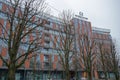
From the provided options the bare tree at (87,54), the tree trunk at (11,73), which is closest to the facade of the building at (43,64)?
the bare tree at (87,54)

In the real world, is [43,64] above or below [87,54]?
below

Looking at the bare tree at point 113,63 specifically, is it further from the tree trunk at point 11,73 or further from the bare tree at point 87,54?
the tree trunk at point 11,73

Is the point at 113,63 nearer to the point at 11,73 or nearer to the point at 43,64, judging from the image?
the point at 43,64

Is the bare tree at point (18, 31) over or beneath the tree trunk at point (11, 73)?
over

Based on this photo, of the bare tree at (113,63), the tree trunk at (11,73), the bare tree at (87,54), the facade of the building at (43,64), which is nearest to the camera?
the tree trunk at (11,73)

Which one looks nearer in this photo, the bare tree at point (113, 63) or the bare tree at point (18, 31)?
the bare tree at point (18, 31)

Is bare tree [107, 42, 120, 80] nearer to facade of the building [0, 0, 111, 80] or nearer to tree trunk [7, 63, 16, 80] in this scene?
facade of the building [0, 0, 111, 80]

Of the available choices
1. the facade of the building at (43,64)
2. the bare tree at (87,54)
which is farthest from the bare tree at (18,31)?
the facade of the building at (43,64)

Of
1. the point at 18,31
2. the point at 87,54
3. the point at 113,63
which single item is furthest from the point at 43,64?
the point at 18,31

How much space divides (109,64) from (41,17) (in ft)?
59.6

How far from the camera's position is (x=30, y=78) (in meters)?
34.8

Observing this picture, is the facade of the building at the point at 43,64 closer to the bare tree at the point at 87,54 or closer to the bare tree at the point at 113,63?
the bare tree at the point at 87,54

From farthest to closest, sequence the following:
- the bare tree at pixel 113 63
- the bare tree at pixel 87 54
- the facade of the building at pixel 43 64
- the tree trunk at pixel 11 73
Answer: the facade of the building at pixel 43 64 → the bare tree at pixel 113 63 → the bare tree at pixel 87 54 → the tree trunk at pixel 11 73

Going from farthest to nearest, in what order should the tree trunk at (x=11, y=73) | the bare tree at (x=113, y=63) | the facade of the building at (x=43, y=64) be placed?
1. the facade of the building at (x=43, y=64)
2. the bare tree at (x=113, y=63)
3. the tree trunk at (x=11, y=73)
